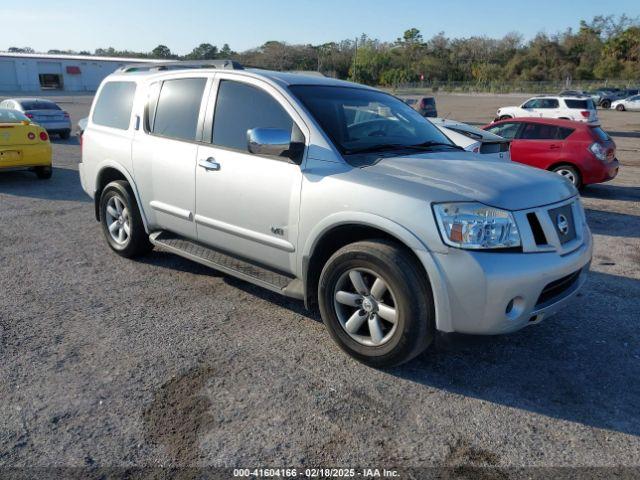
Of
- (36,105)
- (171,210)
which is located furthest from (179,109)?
(36,105)

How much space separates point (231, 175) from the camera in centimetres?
428

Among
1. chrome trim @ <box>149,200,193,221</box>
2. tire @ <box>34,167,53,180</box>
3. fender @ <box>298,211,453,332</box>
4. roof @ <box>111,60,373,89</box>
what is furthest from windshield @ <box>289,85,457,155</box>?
tire @ <box>34,167,53,180</box>

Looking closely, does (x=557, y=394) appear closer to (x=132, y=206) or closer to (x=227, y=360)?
(x=227, y=360)

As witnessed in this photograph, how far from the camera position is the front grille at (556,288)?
3.38 metres

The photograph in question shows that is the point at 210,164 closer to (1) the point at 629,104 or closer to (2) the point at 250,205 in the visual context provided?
(2) the point at 250,205

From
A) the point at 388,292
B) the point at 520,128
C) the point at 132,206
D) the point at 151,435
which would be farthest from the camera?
the point at 520,128

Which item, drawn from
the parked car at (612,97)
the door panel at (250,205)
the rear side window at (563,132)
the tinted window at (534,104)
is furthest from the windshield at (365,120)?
the parked car at (612,97)

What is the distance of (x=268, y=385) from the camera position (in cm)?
345

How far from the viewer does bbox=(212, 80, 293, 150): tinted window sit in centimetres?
420

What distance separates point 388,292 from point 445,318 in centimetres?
43

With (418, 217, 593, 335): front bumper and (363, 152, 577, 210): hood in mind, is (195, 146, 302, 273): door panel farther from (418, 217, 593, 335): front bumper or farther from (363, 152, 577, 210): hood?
(418, 217, 593, 335): front bumper

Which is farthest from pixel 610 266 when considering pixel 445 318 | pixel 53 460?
pixel 53 460

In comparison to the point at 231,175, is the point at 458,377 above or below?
below

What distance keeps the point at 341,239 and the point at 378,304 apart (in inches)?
23.4
